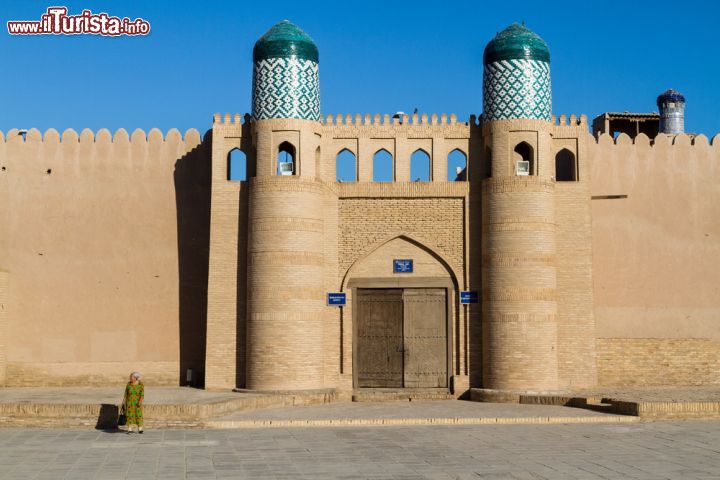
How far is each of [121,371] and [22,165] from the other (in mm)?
4322

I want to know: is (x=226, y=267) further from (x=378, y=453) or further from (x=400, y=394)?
(x=378, y=453)

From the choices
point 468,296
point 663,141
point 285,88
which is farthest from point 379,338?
point 663,141

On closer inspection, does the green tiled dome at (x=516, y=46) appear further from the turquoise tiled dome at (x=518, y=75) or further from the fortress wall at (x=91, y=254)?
the fortress wall at (x=91, y=254)

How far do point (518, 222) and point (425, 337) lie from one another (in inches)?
106

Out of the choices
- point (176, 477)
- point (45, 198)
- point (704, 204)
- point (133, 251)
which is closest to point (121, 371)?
point (133, 251)

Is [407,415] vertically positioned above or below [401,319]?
below

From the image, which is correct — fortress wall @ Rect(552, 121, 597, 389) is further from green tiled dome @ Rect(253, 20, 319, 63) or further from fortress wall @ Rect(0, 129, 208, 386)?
fortress wall @ Rect(0, 129, 208, 386)

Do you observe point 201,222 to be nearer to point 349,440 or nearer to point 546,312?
point 546,312

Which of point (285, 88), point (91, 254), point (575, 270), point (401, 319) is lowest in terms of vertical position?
point (401, 319)

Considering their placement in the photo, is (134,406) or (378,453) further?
(134,406)

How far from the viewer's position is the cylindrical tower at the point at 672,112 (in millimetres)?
26391

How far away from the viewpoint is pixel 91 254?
18438 mm

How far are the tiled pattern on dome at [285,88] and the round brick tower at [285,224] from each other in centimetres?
2

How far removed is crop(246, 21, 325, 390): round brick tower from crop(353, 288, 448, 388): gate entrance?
3.01ft
